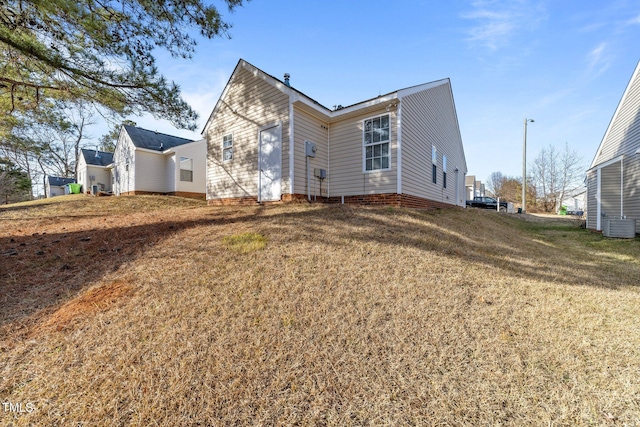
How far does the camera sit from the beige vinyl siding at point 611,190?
10.8m

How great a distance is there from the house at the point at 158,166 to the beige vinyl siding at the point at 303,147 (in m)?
12.6

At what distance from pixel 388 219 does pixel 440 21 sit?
6.23m

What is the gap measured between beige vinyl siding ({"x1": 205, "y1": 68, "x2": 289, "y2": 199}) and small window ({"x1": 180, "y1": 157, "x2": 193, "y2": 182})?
26.3 feet

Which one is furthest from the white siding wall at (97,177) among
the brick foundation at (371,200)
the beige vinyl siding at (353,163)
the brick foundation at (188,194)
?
the beige vinyl siding at (353,163)

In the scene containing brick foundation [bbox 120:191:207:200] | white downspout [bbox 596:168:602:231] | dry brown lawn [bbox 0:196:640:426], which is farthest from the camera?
brick foundation [bbox 120:191:207:200]

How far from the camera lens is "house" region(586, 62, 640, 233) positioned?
31.8ft

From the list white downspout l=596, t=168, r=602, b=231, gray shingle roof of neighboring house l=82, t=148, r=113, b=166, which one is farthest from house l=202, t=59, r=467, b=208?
gray shingle roof of neighboring house l=82, t=148, r=113, b=166

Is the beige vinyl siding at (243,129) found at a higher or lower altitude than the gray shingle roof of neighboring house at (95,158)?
lower

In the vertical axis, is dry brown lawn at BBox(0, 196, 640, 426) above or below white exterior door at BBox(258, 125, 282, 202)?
below

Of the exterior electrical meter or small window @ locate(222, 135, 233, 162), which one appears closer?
the exterior electrical meter

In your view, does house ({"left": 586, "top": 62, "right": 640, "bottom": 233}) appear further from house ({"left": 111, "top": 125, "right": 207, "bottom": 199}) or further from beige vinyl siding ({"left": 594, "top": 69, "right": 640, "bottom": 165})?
house ({"left": 111, "top": 125, "right": 207, "bottom": 199})

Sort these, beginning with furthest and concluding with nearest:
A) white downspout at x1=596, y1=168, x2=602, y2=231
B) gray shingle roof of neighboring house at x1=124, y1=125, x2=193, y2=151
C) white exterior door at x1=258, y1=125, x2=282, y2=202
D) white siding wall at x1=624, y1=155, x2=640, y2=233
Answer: gray shingle roof of neighboring house at x1=124, y1=125, x2=193, y2=151, white downspout at x1=596, y1=168, x2=602, y2=231, white siding wall at x1=624, y1=155, x2=640, y2=233, white exterior door at x1=258, y1=125, x2=282, y2=202

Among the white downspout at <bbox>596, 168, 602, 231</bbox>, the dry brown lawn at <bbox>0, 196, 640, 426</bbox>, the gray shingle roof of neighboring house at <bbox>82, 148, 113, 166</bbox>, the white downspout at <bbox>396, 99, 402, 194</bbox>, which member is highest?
the gray shingle roof of neighboring house at <bbox>82, 148, 113, 166</bbox>

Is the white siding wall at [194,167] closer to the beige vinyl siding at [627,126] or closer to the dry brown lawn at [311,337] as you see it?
the dry brown lawn at [311,337]
